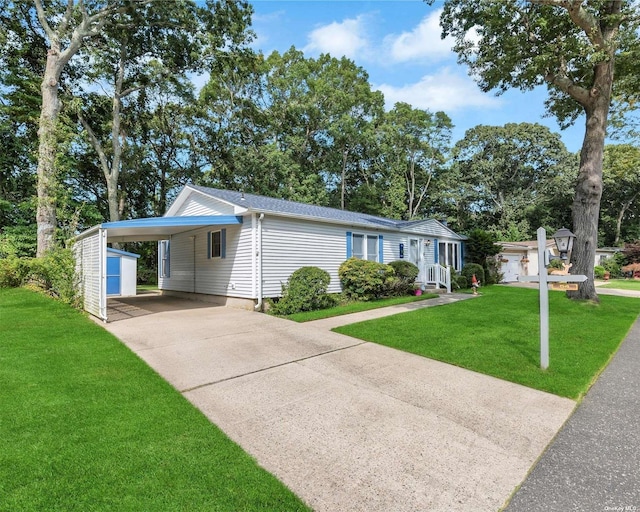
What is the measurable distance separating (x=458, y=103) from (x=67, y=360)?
1526 centimetres

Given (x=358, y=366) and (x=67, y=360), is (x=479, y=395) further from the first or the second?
(x=67, y=360)

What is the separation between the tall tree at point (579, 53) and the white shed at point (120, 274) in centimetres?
1546

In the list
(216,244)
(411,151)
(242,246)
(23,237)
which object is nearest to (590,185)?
→ (242,246)

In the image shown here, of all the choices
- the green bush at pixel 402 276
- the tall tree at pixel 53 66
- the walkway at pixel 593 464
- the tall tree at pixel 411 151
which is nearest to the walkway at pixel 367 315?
the green bush at pixel 402 276

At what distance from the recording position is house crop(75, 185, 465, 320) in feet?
29.7

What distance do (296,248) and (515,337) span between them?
636cm

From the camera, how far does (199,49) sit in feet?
68.1

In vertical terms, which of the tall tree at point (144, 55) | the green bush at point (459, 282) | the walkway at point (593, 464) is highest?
the tall tree at point (144, 55)

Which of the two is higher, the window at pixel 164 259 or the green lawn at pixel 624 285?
the window at pixel 164 259

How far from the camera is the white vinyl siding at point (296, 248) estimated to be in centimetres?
974

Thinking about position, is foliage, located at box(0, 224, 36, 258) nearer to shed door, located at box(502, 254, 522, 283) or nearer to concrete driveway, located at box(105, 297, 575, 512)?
concrete driveway, located at box(105, 297, 575, 512)

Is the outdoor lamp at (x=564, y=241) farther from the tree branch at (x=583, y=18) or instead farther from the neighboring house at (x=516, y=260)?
the neighboring house at (x=516, y=260)

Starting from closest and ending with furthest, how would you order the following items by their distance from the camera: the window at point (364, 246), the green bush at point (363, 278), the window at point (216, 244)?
the window at point (216, 244)
the green bush at point (363, 278)
the window at point (364, 246)

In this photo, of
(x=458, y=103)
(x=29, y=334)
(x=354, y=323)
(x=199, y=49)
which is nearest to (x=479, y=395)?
(x=354, y=323)
